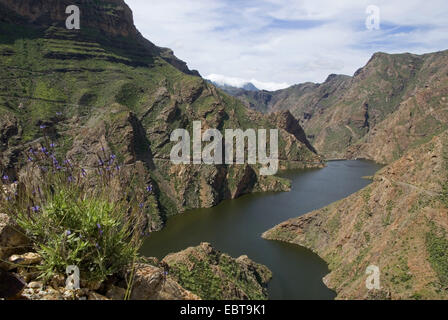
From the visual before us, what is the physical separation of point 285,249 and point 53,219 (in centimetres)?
5873

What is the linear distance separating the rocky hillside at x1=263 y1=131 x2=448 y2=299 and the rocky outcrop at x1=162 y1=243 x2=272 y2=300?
45.0 feet

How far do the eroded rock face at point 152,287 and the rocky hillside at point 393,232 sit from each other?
1346 inches

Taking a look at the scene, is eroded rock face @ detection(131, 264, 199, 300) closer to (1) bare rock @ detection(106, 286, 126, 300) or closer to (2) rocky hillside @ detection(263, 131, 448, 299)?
(1) bare rock @ detection(106, 286, 126, 300)

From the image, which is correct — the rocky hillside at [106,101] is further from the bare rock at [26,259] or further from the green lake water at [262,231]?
the bare rock at [26,259]

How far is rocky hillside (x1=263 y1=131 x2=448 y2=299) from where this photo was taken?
37.4 m

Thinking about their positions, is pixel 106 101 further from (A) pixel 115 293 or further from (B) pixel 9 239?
(A) pixel 115 293

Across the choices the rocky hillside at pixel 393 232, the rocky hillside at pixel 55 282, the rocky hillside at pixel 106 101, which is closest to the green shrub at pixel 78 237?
the rocky hillside at pixel 55 282

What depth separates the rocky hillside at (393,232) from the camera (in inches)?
1474

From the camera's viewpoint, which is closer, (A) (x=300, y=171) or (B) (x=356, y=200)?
(B) (x=356, y=200)

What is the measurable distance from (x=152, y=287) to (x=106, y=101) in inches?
4253

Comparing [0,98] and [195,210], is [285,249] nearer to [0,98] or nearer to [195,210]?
[195,210]
